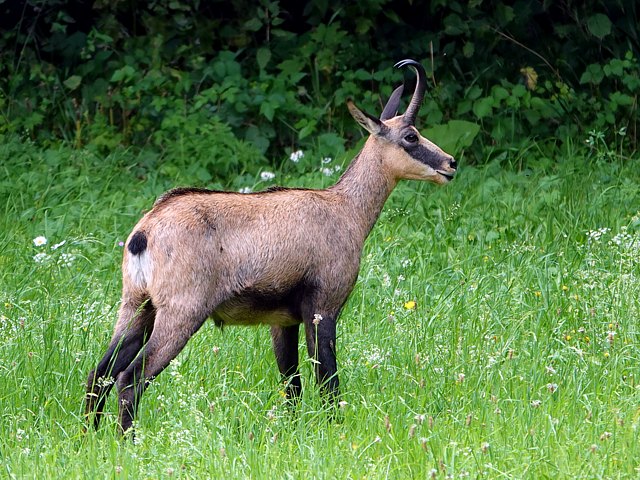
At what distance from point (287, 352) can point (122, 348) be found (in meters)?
0.85

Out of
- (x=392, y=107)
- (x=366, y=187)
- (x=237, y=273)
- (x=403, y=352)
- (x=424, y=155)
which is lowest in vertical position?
(x=403, y=352)

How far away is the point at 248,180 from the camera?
31.3ft

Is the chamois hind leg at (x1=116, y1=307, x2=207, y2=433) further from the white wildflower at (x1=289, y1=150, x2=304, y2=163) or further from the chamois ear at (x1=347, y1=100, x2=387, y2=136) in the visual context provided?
the white wildflower at (x1=289, y1=150, x2=304, y2=163)

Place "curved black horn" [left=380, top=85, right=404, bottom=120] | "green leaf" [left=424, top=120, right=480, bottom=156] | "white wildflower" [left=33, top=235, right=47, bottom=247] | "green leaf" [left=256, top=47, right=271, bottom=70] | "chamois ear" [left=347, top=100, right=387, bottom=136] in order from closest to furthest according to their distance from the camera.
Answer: "chamois ear" [left=347, top=100, right=387, bottom=136]
"curved black horn" [left=380, top=85, right=404, bottom=120]
"white wildflower" [left=33, top=235, right=47, bottom=247]
"green leaf" [left=424, top=120, right=480, bottom=156]
"green leaf" [left=256, top=47, right=271, bottom=70]

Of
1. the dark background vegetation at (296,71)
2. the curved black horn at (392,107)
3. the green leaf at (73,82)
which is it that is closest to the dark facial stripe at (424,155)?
the curved black horn at (392,107)

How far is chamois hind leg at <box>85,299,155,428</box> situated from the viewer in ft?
17.2

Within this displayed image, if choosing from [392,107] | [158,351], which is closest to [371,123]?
[392,107]

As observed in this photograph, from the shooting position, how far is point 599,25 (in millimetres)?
10258

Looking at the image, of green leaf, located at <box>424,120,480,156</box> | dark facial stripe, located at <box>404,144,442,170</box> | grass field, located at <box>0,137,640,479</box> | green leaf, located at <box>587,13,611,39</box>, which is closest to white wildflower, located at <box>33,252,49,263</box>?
grass field, located at <box>0,137,640,479</box>

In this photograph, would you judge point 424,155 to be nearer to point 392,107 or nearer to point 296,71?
point 392,107

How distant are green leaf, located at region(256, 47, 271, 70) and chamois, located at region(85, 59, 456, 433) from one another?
484cm

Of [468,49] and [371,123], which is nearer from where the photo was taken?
[371,123]

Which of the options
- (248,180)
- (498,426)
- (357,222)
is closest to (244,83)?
(248,180)

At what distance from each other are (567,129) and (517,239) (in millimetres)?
2591
